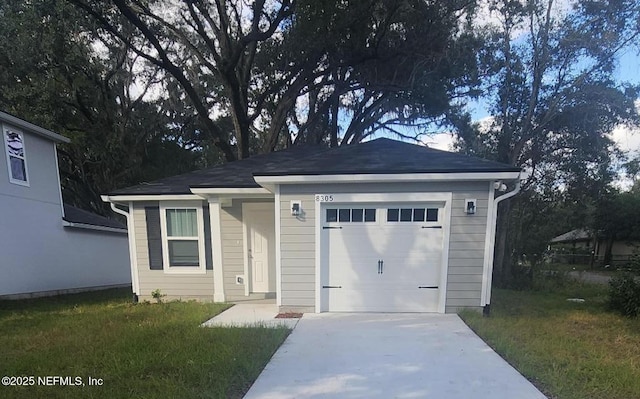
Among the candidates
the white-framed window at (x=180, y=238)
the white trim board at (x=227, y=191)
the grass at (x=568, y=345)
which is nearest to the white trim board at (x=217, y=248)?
the white trim board at (x=227, y=191)

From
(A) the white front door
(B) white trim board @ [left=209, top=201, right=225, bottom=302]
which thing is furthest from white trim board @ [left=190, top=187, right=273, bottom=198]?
(A) the white front door

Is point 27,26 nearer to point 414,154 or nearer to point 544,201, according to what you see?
point 414,154

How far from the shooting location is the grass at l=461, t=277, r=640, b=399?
123 inches

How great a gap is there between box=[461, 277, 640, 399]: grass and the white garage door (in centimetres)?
87

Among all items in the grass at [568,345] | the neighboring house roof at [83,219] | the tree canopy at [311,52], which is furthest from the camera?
the neighboring house roof at [83,219]

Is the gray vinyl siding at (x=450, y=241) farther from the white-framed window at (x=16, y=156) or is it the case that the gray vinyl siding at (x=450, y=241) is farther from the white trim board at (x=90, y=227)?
the white trim board at (x=90, y=227)

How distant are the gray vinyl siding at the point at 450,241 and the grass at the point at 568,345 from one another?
1.57ft

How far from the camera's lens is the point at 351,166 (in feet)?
18.0

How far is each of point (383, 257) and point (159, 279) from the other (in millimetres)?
4605

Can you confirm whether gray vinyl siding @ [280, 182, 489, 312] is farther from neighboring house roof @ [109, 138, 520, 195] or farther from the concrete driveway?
the concrete driveway

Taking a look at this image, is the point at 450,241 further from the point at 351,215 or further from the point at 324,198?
the point at 324,198

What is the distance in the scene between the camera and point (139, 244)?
690 centimetres

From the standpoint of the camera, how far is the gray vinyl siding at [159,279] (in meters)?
6.80

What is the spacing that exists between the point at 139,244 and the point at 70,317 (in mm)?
1674
